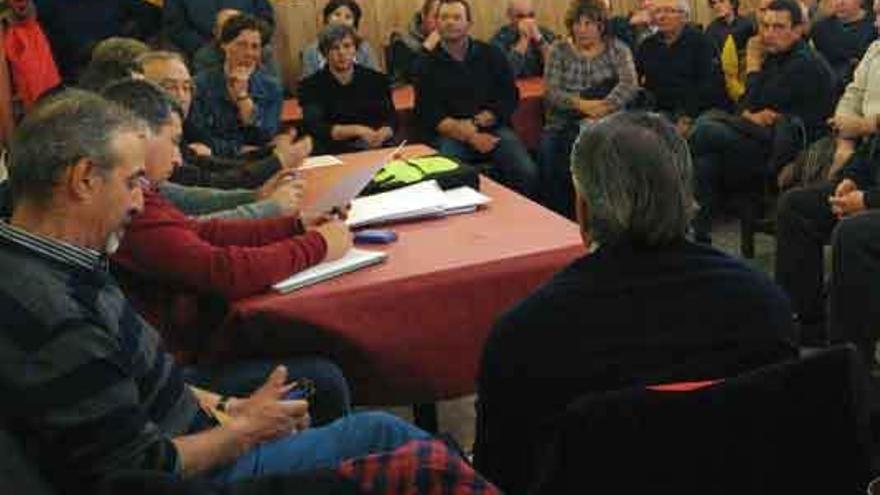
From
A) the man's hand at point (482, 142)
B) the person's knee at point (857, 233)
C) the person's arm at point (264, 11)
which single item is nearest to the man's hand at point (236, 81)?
the man's hand at point (482, 142)

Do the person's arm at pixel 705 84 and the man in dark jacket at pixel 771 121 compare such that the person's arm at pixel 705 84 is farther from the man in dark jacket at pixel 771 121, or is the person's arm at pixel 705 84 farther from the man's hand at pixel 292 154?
the man's hand at pixel 292 154

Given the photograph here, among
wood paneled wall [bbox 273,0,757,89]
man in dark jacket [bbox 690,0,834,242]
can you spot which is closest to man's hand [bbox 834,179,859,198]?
man in dark jacket [bbox 690,0,834,242]

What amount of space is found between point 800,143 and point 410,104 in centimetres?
198

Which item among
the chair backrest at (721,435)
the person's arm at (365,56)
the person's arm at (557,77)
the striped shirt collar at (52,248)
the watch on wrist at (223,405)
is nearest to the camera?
the chair backrest at (721,435)

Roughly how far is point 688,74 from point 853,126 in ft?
4.17

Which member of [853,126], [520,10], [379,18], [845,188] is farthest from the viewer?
[379,18]

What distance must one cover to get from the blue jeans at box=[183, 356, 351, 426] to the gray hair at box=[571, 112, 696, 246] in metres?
0.76

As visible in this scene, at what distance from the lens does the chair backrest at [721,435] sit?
124cm

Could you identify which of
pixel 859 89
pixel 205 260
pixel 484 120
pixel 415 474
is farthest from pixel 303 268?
pixel 484 120

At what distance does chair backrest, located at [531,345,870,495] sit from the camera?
4.08 feet

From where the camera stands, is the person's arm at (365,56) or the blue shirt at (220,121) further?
the person's arm at (365,56)

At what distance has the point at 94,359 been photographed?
56.5 inches

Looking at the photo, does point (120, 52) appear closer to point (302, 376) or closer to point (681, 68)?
point (302, 376)

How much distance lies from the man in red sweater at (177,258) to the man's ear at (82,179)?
0.51 metres
